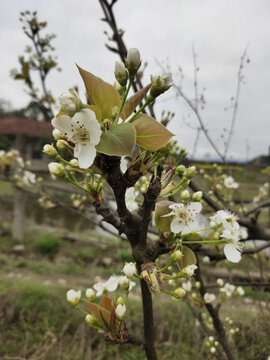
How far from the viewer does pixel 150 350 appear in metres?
0.56

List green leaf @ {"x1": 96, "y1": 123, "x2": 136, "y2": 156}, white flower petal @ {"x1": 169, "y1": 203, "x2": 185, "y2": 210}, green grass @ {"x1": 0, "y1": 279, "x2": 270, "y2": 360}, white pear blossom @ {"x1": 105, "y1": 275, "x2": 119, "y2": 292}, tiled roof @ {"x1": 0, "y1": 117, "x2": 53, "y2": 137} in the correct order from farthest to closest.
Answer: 1. tiled roof @ {"x1": 0, "y1": 117, "x2": 53, "y2": 137}
2. green grass @ {"x1": 0, "y1": 279, "x2": 270, "y2": 360}
3. white pear blossom @ {"x1": 105, "y1": 275, "x2": 119, "y2": 292}
4. white flower petal @ {"x1": 169, "y1": 203, "x2": 185, "y2": 210}
5. green leaf @ {"x1": 96, "y1": 123, "x2": 136, "y2": 156}

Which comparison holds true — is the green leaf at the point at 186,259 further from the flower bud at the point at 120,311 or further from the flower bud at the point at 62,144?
the flower bud at the point at 62,144

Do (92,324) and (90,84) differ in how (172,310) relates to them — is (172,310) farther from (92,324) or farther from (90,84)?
(90,84)

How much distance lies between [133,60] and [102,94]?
0.07 meters

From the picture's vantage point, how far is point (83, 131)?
0.45 meters

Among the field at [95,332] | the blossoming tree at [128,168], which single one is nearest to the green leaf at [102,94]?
the blossoming tree at [128,168]

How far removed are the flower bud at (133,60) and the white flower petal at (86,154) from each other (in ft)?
0.48

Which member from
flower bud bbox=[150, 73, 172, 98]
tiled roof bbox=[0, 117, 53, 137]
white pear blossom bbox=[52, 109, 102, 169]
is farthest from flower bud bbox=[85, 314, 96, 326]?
tiled roof bbox=[0, 117, 53, 137]

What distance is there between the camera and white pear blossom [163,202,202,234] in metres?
0.52

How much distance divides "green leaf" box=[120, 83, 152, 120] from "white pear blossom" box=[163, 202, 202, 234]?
19 cm

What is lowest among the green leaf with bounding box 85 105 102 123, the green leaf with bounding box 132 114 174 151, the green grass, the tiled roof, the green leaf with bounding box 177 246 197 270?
the green grass

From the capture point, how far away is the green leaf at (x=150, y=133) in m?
0.45

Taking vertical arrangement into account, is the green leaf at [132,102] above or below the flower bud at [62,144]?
above

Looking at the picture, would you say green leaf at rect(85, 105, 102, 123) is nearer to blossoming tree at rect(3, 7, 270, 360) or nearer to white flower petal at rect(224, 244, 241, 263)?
blossoming tree at rect(3, 7, 270, 360)
